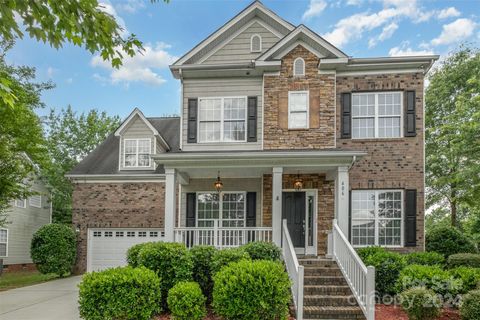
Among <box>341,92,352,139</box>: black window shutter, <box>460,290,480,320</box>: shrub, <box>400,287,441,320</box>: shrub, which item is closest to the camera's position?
<box>460,290,480,320</box>: shrub

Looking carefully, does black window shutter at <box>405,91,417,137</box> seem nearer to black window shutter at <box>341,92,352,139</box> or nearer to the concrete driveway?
black window shutter at <box>341,92,352,139</box>

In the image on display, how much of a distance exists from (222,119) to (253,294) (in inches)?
280

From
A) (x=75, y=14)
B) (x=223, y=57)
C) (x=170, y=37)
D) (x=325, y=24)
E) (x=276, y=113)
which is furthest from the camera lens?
(x=170, y=37)

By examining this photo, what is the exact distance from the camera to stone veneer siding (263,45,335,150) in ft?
41.5

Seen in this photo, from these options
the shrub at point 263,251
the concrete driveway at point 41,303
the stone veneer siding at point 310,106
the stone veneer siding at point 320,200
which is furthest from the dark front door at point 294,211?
the concrete driveway at point 41,303

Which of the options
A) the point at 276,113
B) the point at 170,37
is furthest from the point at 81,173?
the point at 276,113

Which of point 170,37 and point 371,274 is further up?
point 170,37

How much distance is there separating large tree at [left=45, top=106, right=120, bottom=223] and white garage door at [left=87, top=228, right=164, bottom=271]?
11.1 m

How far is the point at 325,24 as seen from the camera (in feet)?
55.1

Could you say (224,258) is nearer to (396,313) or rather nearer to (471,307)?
(396,313)

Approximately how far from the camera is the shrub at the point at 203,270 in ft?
29.5

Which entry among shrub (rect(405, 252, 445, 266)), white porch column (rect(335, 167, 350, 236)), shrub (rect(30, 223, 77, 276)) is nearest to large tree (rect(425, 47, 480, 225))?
shrub (rect(405, 252, 445, 266))

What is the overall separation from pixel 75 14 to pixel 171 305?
17.6ft

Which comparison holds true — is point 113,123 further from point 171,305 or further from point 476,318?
point 476,318
